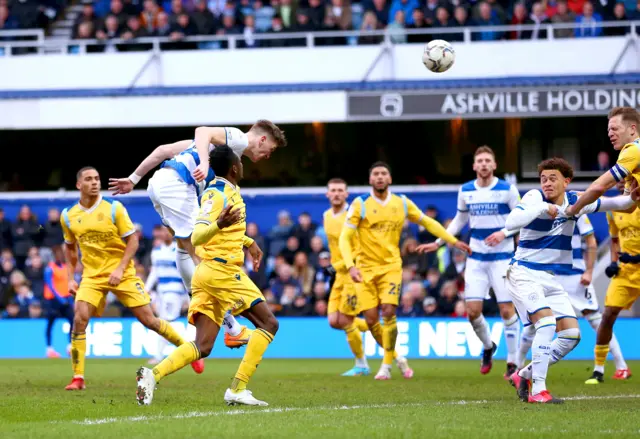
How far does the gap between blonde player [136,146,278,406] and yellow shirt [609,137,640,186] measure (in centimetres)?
322

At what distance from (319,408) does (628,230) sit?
5234mm

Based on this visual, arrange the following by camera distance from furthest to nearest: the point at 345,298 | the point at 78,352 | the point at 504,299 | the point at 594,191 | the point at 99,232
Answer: the point at 345,298 → the point at 504,299 → the point at 99,232 → the point at 78,352 → the point at 594,191

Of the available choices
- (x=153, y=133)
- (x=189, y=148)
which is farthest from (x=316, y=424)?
(x=153, y=133)

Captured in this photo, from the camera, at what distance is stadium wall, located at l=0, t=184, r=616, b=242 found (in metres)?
24.6

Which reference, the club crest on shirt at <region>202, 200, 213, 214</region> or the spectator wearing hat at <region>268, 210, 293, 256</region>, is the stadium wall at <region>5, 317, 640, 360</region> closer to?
the spectator wearing hat at <region>268, 210, 293, 256</region>

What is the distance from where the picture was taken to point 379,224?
14.0m

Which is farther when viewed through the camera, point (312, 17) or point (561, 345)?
point (312, 17)

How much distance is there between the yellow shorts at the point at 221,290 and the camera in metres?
9.41

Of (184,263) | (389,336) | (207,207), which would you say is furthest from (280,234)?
(207,207)

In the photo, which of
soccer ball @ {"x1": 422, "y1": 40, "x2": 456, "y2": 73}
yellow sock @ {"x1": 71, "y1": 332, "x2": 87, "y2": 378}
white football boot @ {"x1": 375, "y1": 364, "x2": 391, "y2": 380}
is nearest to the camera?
yellow sock @ {"x1": 71, "y1": 332, "x2": 87, "y2": 378}

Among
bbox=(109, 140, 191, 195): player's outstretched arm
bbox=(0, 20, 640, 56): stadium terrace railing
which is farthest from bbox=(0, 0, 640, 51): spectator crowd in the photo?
bbox=(109, 140, 191, 195): player's outstretched arm

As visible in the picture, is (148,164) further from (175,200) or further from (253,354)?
(253,354)

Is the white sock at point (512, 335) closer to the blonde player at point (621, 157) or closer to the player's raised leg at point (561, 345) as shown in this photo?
the player's raised leg at point (561, 345)

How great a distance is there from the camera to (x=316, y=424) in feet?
26.3
